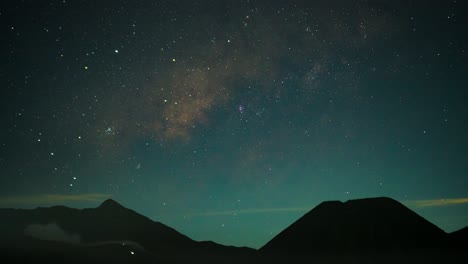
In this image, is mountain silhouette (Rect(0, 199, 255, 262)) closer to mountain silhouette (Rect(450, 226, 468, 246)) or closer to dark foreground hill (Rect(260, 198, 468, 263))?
dark foreground hill (Rect(260, 198, 468, 263))

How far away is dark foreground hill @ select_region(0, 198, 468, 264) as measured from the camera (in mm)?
97312

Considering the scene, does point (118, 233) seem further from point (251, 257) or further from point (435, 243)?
point (435, 243)

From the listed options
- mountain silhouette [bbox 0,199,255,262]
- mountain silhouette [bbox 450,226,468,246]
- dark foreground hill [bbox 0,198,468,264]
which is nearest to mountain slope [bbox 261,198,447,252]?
dark foreground hill [bbox 0,198,468,264]

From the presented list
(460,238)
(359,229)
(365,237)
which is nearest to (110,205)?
(359,229)

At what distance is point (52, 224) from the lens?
171 meters

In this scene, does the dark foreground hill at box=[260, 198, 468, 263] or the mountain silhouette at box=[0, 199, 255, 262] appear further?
the mountain silhouette at box=[0, 199, 255, 262]

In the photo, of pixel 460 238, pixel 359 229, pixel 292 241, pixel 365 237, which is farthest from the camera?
pixel 292 241

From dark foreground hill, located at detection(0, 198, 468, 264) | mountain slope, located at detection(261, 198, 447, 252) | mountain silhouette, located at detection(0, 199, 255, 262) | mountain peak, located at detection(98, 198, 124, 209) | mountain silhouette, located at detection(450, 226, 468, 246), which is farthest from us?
mountain peak, located at detection(98, 198, 124, 209)

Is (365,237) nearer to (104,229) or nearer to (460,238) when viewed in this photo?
(460,238)

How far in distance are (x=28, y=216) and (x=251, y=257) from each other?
120m

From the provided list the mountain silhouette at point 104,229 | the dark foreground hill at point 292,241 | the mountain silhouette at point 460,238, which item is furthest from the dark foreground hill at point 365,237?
the mountain silhouette at point 104,229

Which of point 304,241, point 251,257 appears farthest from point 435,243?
point 251,257

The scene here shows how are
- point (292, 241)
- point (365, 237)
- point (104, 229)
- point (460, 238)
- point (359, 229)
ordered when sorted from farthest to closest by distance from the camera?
point (104, 229) < point (292, 241) < point (359, 229) < point (365, 237) < point (460, 238)

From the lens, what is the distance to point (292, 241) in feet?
402
